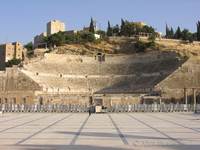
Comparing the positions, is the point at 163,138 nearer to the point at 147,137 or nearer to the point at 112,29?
the point at 147,137

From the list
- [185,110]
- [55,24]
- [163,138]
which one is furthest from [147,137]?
[55,24]

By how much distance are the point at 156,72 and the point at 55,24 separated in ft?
159

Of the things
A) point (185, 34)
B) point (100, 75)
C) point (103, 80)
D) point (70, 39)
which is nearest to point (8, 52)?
point (70, 39)

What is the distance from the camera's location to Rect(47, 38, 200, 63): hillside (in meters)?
60.1

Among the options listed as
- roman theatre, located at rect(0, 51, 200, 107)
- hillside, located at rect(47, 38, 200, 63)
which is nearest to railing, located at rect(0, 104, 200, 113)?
roman theatre, located at rect(0, 51, 200, 107)

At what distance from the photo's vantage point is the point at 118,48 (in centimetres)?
6631

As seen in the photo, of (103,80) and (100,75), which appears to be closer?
(103,80)

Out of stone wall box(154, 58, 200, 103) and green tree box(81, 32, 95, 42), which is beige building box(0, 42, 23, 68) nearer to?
green tree box(81, 32, 95, 42)

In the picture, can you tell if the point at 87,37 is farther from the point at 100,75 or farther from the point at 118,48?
the point at 100,75

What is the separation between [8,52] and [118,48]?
105 feet

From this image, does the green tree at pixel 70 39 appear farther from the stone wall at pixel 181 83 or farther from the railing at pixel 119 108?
the railing at pixel 119 108

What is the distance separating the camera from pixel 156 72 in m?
47.5

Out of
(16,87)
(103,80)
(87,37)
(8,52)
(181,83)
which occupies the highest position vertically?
(87,37)

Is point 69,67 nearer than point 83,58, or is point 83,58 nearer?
point 69,67
